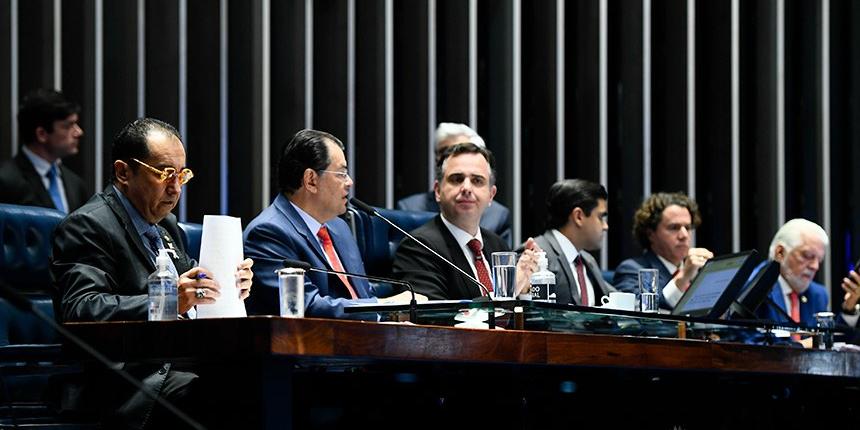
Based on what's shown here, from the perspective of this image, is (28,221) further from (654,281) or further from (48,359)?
(654,281)

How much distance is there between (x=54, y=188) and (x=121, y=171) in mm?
1828

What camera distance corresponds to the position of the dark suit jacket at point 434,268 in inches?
163

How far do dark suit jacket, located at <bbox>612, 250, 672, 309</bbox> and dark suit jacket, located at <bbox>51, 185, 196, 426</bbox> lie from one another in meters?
2.37

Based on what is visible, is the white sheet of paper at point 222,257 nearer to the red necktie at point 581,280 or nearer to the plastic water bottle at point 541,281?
the plastic water bottle at point 541,281

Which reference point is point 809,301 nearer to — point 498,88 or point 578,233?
point 578,233

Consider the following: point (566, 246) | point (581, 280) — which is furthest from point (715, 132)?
point (581, 280)

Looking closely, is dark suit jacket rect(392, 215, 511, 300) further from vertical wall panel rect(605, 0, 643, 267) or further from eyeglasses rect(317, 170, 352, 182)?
vertical wall panel rect(605, 0, 643, 267)

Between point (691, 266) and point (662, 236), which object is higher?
point (662, 236)

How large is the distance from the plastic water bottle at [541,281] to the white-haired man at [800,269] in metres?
1.89

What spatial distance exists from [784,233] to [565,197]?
1054 millimetres

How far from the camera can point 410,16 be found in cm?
584

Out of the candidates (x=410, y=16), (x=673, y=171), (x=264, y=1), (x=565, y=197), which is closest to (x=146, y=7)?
(x=264, y=1)

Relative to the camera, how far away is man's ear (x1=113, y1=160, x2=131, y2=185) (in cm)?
311

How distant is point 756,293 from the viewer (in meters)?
4.23
